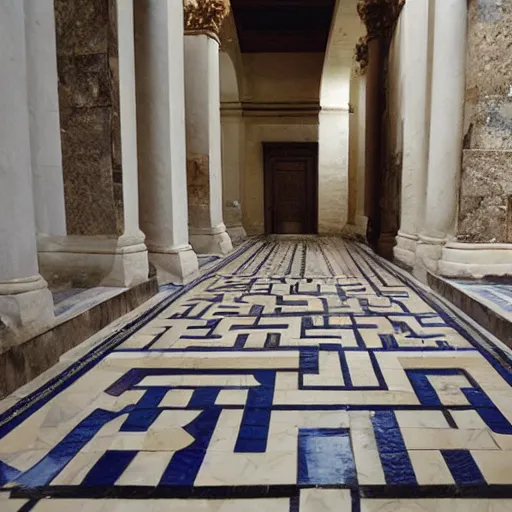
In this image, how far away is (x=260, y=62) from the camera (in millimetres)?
Result: 13602

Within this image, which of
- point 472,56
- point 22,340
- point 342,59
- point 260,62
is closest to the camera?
point 22,340

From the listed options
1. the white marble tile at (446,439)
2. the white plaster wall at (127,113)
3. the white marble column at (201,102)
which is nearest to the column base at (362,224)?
the white marble column at (201,102)

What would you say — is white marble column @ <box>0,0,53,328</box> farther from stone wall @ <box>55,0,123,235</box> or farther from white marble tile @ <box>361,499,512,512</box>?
white marble tile @ <box>361,499,512,512</box>

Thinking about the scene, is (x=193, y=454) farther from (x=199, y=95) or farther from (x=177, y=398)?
(x=199, y=95)

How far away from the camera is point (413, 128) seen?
18.3 feet

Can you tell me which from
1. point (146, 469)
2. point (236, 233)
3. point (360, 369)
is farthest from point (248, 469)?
point (236, 233)

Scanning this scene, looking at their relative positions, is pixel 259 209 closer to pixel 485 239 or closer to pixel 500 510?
pixel 485 239

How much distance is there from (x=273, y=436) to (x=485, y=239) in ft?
10.5

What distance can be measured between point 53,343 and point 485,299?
272cm

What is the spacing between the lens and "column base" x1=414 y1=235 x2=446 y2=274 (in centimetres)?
473

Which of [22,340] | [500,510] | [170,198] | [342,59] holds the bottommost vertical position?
[500,510]

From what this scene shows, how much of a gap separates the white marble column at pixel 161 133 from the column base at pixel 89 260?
3.00ft

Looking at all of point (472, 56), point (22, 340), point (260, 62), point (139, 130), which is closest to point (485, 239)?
point (472, 56)

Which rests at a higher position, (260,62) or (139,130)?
(260,62)
